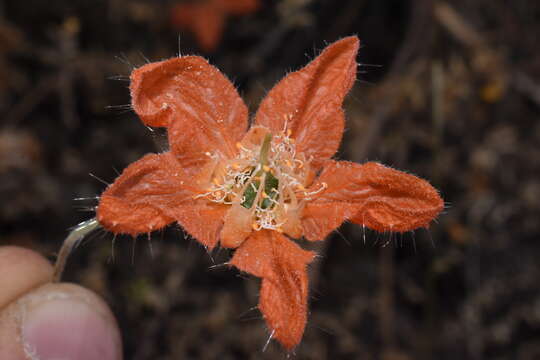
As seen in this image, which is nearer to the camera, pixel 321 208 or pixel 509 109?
pixel 321 208

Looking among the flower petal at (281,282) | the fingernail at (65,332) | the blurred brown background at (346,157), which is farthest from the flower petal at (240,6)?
the fingernail at (65,332)

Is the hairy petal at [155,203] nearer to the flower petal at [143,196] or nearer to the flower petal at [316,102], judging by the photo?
the flower petal at [143,196]

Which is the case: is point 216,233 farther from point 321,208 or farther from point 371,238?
point 371,238

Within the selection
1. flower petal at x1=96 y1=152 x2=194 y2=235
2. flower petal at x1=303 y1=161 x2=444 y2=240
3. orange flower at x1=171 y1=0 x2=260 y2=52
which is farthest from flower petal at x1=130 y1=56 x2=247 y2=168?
orange flower at x1=171 y1=0 x2=260 y2=52

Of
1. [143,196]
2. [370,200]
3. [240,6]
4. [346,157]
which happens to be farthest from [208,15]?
[370,200]

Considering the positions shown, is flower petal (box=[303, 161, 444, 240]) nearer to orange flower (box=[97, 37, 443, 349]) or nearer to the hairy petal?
orange flower (box=[97, 37, 443, 349])

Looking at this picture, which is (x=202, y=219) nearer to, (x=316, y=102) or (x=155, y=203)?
(x=155, y=203)

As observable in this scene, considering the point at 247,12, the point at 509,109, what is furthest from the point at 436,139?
the point at 247,12
